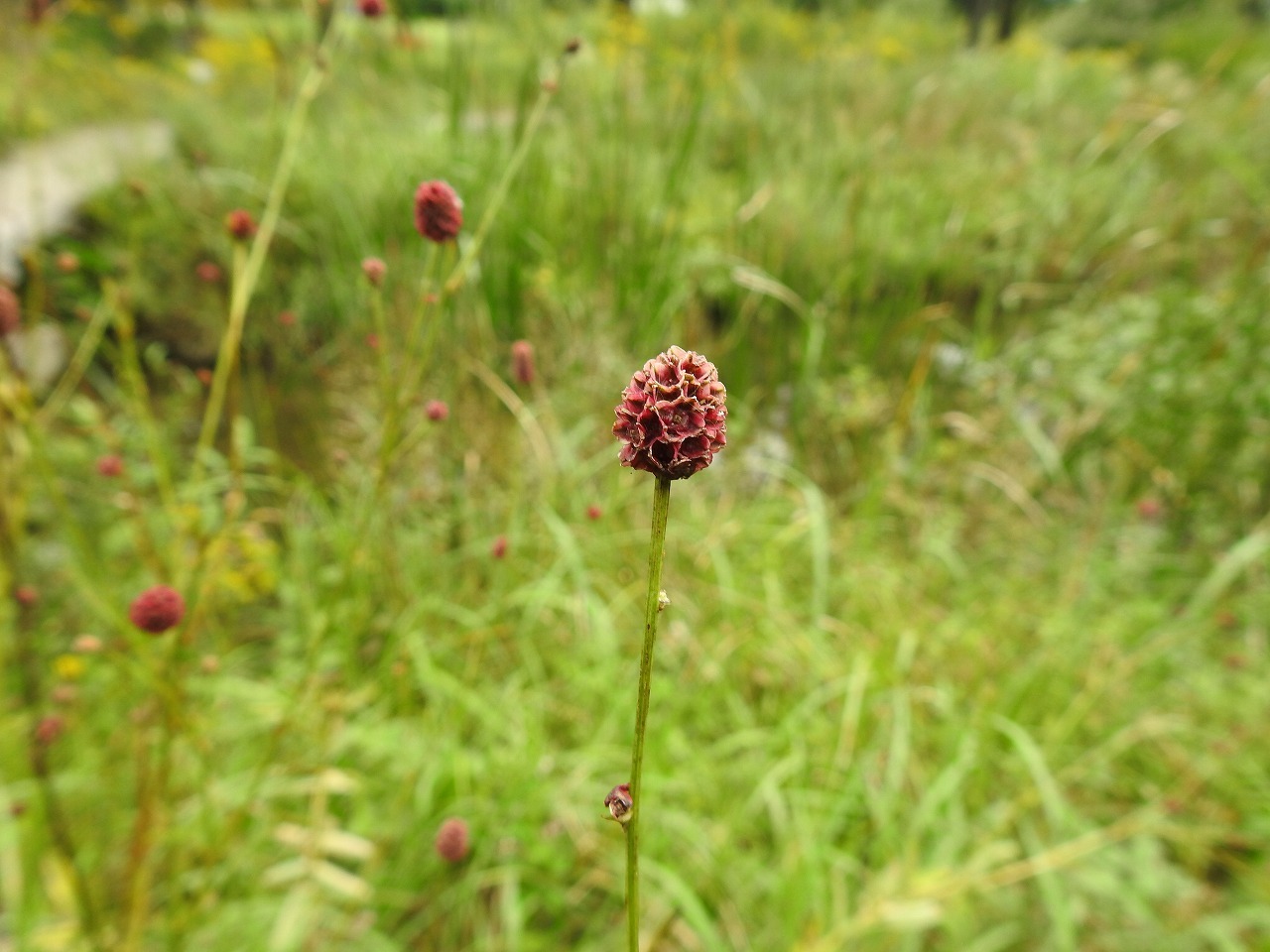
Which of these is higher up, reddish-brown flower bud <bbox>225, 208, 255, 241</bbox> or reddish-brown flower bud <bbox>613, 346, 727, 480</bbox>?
reddish-brown flower bud <bbox>225, 208, 255, 241</bbox>

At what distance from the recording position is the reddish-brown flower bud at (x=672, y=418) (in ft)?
1.12

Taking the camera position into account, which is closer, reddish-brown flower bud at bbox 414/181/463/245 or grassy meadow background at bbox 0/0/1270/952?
reddish-brown flower bud at bbox 414/181/463/245

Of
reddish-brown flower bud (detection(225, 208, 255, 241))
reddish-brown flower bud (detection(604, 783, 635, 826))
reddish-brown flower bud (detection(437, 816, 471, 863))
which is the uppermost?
reddish-brown flower bud (detection(225, 208, 255, 241))

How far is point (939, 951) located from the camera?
1212 millimetres

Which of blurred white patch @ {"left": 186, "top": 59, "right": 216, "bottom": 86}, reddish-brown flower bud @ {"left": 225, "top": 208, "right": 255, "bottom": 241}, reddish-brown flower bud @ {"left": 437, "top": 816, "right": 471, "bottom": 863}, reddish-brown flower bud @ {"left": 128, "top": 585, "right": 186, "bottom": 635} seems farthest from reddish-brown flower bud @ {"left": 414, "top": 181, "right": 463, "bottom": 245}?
blurred white patch @ {"left": 186, "top": 59, "right": 216, "bottom": 86}

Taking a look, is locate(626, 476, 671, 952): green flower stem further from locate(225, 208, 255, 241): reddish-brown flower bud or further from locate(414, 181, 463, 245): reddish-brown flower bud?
locate(225, 208, 255, 241): reddish-brown flower bud

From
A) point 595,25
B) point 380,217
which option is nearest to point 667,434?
point 380,217

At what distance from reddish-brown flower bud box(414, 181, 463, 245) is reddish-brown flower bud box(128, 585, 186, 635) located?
492mm

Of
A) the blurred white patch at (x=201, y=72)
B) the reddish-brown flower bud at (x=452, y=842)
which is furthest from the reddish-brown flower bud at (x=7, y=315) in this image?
the blurred white patch at (x=201, y=72)

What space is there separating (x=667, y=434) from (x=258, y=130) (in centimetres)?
430

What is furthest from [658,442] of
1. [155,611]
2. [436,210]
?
[155,611]

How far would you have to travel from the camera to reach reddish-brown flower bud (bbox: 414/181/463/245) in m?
0.69

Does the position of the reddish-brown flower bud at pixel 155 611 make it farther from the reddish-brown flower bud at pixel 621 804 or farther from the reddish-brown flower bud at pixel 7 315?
the reddish-brown flower bud at pixel 621 804

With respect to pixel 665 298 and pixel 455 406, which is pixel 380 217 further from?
pixel 665 298
